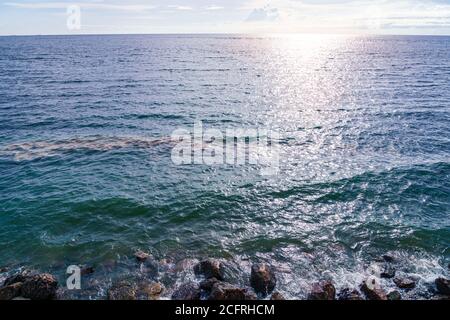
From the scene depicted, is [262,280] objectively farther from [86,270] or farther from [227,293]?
[86,270]

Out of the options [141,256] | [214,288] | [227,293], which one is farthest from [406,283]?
[141,256]

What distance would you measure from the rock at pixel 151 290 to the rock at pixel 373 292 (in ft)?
38.0

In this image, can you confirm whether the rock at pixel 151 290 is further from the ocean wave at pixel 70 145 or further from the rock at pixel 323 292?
the ocean wave at pixel 70 145

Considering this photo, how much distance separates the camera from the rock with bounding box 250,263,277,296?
2025 centimetres

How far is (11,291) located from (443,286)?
23916 mm

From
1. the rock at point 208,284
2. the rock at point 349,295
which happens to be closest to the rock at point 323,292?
the rock at point 349,295

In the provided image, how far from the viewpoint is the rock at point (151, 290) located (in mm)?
19923

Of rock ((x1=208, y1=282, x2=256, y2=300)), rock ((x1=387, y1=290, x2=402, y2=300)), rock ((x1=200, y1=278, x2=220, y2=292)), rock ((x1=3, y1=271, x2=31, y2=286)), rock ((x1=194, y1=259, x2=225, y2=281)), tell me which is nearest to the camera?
rock ((x1=208, y1=282, x2=256, y2=300))

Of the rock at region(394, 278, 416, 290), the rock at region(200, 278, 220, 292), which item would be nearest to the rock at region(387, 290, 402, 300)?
the rock at region(394, 278, 416, 290)

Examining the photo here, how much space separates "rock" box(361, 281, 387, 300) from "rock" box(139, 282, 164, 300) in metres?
11.6

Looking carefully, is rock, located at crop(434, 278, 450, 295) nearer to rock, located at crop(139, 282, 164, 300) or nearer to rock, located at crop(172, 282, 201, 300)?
rock, located at crop(172, 282, 201, 300)

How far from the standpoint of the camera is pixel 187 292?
1988 centimetres
